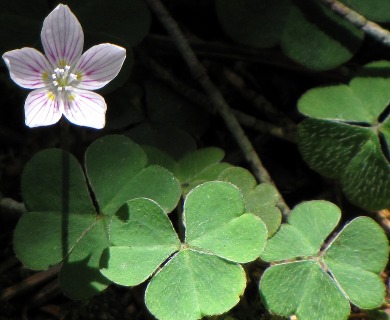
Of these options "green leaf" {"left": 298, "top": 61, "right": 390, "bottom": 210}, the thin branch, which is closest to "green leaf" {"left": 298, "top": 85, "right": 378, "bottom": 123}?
"green leaf" {"left": 298, "top": 61, "right": 390, "bottom": 210}

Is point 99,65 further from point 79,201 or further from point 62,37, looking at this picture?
point 79,201

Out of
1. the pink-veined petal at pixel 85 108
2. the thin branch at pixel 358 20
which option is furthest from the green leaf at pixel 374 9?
the pink-veined petal at pixel 85 108

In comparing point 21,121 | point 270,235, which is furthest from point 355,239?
point 21,121

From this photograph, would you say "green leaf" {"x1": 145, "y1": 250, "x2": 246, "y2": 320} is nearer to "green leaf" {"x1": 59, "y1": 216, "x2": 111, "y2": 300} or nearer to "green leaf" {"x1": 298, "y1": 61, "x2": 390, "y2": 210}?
"green leaf" {"x1": 59, "y1": 216, "x2": 111, "y2": 300}

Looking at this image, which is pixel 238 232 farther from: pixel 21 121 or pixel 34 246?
pixel 21 121

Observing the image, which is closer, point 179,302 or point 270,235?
point 179,302

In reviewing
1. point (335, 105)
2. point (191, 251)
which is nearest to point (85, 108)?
point (191, 251)
